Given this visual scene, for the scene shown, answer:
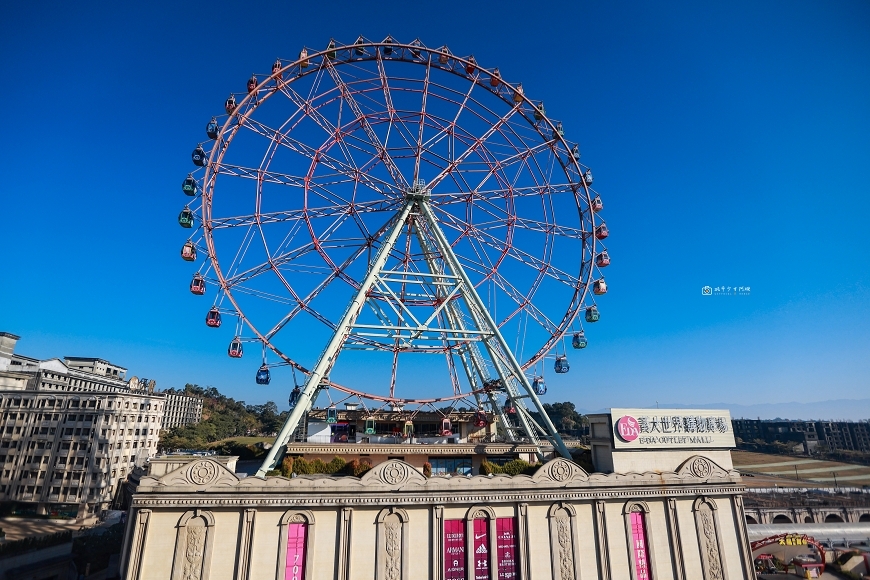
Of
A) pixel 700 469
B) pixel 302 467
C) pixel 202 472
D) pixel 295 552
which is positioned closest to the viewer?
pixel 295 552

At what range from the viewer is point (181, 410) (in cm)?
12256

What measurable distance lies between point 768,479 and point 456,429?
8591 centimetres

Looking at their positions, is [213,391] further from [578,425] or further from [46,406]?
[578,425]

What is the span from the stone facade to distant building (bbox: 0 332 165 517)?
45983mm

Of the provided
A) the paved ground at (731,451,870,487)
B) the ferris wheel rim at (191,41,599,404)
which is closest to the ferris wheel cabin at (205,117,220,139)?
the ferris wheel rim at (191,41,599,404)

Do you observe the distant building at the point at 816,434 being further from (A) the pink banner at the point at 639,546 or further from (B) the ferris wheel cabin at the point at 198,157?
(B) the ferris wheel cabin at the point at 198,157

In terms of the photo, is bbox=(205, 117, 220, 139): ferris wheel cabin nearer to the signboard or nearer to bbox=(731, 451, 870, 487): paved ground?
the signboard

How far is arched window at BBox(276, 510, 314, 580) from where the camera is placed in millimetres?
20047

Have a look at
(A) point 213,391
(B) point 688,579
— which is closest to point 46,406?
(B) point 688,579

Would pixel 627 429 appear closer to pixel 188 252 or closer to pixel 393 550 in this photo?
pixel 393 550

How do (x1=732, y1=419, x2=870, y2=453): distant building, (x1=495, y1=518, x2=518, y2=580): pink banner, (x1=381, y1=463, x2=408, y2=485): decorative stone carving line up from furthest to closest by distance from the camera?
(x1=732, y1=419, x2=870, y2=453): distant building → (x1=495, y1=518, x2=518, y2=580): pink banner → (x1=381, y1=463, x2=408, y2=485): decorative stone carving

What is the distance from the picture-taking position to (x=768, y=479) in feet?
292

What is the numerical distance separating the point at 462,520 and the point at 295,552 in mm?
7788

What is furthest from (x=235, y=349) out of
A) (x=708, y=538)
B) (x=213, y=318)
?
(x=708, y=538)
